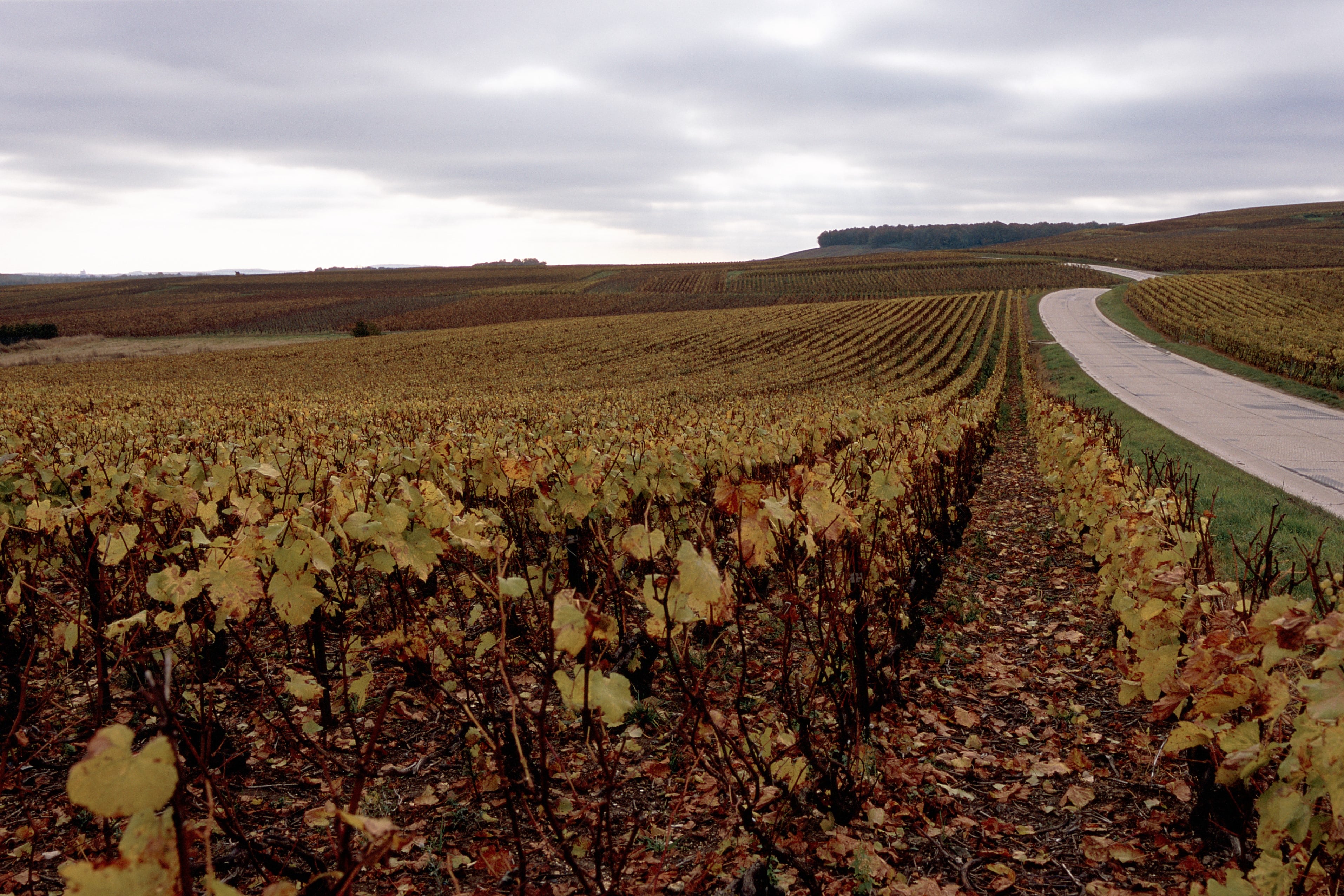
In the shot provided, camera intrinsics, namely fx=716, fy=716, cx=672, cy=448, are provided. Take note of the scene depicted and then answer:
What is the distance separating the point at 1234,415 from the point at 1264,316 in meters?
27.2

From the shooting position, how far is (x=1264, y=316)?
121 feet

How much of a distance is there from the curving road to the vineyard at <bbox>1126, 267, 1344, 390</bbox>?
A: 1.64 metres

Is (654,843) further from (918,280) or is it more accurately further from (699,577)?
(918,280)

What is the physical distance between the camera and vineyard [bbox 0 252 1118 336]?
221ft

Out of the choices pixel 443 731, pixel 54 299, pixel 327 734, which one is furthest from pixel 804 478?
pixel 54 299

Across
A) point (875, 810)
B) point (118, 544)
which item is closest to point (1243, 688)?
point (875, 810)

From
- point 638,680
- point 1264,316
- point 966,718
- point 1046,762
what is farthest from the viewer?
point 1264,316

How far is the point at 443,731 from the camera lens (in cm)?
405

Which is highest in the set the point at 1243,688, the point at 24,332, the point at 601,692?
the point at 24,332

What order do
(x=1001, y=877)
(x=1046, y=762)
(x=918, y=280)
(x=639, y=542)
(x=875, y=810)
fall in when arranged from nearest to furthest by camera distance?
(x=639, y=542), (x=1001, y=877), (x=875, y=810), (x=1046, y=762), (x=918, y=280)

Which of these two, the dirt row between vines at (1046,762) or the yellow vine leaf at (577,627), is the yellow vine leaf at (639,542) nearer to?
the yellow vine leaf at (577,627)

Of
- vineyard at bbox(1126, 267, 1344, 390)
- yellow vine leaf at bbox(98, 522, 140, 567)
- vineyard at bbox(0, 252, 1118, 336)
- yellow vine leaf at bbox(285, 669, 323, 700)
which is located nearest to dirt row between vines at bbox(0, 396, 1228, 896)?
yellow vine leaf at bbox(285, 669, 323, 700)

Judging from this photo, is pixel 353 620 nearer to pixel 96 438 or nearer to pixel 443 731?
pixel 443 731

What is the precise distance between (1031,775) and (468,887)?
8.93 feet
